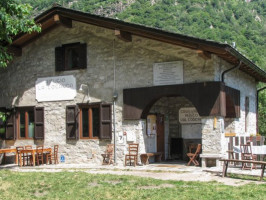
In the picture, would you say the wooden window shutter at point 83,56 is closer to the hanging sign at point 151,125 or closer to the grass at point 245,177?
the hanging sign at point 151,125

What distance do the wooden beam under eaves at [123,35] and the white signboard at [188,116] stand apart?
322 cm

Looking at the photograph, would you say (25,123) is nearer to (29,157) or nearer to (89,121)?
(29,157)

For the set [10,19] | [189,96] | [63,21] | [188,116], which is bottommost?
[188,116]

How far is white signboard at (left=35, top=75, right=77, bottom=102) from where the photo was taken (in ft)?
47.8

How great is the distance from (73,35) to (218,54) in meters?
5.32

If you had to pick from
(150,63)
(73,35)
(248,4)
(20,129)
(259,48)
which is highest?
(248,4)

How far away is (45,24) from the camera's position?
14.8 meters

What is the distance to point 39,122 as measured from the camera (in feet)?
49.3

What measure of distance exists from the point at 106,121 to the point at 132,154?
142 cm

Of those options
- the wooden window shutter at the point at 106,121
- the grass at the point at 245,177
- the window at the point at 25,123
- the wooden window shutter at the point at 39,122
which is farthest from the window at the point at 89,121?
the grass at the point at 245,177

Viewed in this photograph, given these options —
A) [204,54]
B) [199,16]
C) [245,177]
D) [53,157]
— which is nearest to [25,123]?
[53,157]

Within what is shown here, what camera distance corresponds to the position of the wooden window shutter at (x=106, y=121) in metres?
13.8

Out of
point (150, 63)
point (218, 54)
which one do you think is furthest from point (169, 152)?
point (218, 54)

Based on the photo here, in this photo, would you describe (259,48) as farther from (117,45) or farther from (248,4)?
(117,45)
